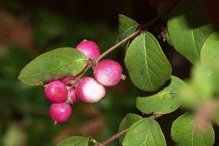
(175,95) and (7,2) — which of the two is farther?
(7,2)

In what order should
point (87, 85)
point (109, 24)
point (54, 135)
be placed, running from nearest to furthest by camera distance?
point (87, 85), point (54, 135), point (109, 24)

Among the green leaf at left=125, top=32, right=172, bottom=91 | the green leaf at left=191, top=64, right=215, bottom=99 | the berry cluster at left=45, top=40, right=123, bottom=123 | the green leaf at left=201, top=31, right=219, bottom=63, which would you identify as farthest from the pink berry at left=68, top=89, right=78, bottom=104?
the green leaf at left=191, top=64, right=215, bottom=99

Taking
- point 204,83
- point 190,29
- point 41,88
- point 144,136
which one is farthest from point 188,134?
point 41,88

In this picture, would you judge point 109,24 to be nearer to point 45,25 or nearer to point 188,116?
point 45,25

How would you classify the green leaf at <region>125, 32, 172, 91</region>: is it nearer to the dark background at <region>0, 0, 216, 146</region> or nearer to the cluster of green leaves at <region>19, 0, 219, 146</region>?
the cluster of green leaves at <region>19, 0, 219, 146</region>

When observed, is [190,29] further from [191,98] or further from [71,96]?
[191,98]

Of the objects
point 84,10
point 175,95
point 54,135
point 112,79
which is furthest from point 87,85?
point 84,10

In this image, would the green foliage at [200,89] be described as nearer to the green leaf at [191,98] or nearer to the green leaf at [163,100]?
the green leaf at [191,98]
